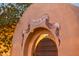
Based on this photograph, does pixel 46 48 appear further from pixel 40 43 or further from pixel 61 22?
pixel 61 22

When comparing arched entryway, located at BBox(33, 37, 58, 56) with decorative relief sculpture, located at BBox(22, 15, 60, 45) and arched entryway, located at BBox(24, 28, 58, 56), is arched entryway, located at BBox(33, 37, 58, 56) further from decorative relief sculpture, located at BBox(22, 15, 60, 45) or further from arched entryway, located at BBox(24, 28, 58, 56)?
decorative relief sculpture, located at BBox(22, 15, 60, 45)

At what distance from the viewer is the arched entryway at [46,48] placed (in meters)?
2.04

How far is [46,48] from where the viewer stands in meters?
2.08

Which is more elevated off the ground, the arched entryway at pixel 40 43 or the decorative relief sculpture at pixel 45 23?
the decorative relief sculpture at pixel 45 23

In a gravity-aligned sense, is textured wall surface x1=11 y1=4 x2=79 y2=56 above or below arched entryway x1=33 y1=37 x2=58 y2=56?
above

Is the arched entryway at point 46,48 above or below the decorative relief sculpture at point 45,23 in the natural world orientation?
below

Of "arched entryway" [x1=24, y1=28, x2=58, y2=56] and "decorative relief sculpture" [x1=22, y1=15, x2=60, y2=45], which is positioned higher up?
"decorative relief sculpture" [x1=22, y1=15, x2=60, y2=45]

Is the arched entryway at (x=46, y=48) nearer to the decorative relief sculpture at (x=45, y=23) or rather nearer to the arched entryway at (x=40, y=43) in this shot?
the arched entryway at (x=40, y=43)

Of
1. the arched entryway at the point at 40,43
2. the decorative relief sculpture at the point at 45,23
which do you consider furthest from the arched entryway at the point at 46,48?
the decorative relief sculpture at the point at 45,23

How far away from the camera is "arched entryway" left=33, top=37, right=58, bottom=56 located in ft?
6.71

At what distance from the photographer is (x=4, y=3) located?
7.06ft

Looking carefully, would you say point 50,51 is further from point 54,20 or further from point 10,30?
point 10,30

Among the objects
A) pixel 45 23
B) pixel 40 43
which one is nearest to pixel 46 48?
pixel 40 43

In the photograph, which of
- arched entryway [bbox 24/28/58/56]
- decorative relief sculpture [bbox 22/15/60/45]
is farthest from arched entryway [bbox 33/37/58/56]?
decorative relief sculpture [bbox 22/15/60/45]
